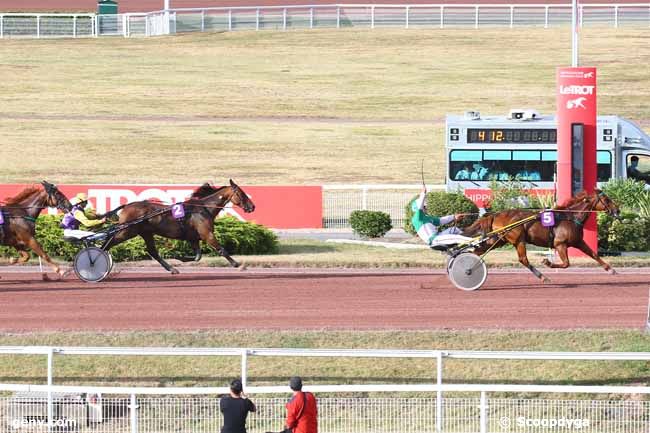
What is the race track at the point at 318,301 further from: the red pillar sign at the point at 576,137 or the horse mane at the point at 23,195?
the red pillar sign at the point at 576,137

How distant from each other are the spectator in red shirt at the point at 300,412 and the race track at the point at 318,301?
18.7 ft

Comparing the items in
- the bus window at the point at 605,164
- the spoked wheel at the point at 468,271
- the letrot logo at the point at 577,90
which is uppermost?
the letrot logo at the point at 577,90

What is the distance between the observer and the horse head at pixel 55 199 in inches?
→ 808

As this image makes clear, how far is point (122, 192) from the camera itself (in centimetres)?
2945

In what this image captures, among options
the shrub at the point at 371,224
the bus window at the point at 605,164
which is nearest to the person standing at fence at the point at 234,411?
the shrub at the point at 371,224

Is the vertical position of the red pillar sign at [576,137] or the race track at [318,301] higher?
the red pillar sign at [576,137]

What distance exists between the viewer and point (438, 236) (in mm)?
19547

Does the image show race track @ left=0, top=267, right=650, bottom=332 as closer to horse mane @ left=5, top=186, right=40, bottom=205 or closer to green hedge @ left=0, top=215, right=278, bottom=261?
green hedge @ left=0, top=215, right=278, bottom=261

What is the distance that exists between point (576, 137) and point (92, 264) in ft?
27.4

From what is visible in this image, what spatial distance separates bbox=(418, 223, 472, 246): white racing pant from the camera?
19500mm

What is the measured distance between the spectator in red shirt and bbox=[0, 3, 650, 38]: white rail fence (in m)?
53.8

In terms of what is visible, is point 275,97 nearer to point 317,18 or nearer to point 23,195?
point 317,18

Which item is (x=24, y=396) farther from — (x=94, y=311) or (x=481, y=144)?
(x=481, y=144)

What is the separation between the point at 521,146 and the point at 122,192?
8.97 m
